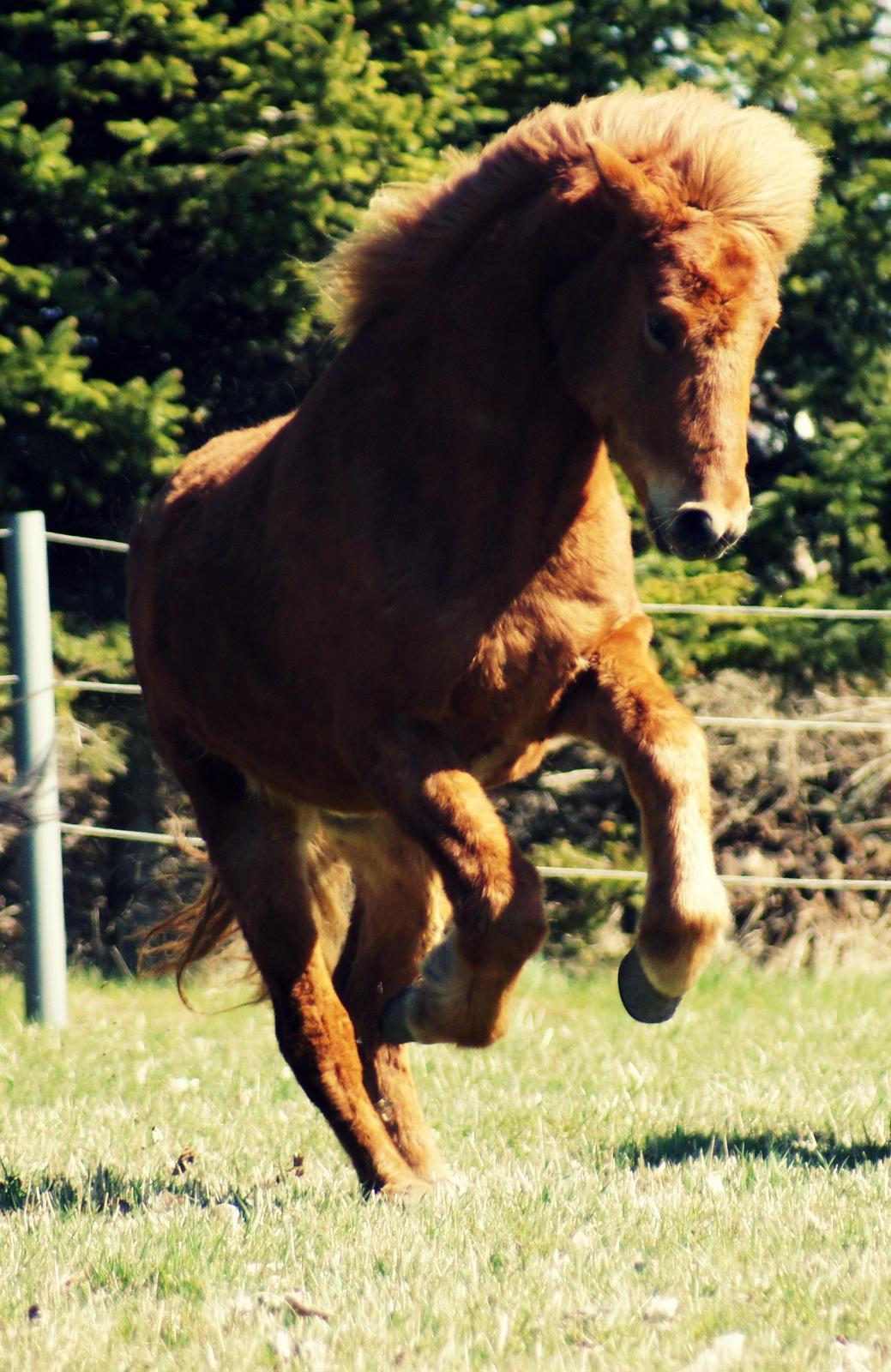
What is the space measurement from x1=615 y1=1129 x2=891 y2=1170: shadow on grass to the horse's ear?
93.1 inches

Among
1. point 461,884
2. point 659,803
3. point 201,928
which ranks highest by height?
point 659,803

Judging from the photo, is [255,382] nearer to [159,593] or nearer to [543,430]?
[159,593]

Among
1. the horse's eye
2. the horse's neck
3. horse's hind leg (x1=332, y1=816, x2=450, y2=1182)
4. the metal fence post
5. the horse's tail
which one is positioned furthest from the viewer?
the metal fence post

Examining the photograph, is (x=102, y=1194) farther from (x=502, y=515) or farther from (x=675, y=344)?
(x=675, y=344)

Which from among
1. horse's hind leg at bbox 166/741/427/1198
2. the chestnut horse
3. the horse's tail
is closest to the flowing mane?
the chestnut horse

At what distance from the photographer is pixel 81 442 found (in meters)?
9.22

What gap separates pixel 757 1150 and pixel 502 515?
2.00m

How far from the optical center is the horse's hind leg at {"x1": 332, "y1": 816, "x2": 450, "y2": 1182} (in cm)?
509

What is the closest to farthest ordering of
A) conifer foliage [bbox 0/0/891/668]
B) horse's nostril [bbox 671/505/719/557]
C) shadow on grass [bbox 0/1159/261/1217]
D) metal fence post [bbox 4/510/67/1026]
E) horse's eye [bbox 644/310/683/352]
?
horse's nostril [bbox 671/505/719/557]
horse's eye [bbox 644/310/683/352]
shadow on grass [bbox 0/1159/261/1217]
metal fence post [bbox 4/510/67/1026]
conifer foliage [bbox 0/0/891/668]

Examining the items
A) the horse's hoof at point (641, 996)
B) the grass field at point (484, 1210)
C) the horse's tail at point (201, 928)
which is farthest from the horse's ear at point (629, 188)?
the horse's tail at point (201, 928)

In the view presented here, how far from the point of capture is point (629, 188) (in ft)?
12.8

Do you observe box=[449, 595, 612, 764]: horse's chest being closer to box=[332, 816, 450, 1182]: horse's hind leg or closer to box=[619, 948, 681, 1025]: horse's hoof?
box=[619, 948, 681, 1025]: horse's hoof

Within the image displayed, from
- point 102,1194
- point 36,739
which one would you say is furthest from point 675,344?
point 36,739

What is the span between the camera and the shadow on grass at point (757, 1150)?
4.74 metres
